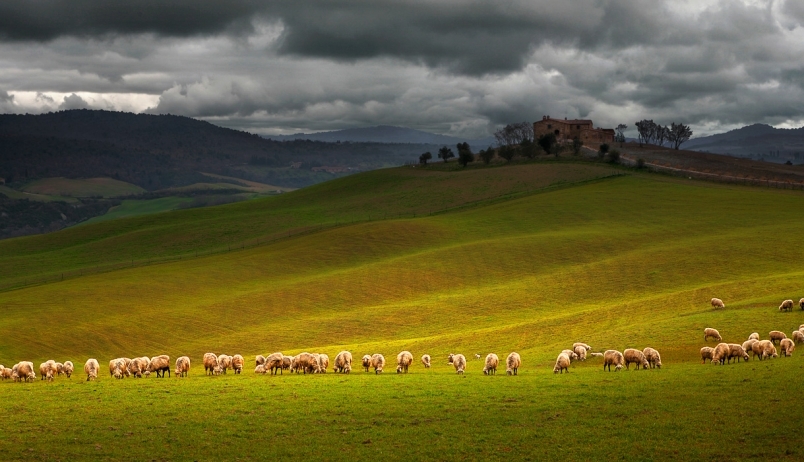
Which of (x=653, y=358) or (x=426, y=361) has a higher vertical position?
(x=653, y=358)

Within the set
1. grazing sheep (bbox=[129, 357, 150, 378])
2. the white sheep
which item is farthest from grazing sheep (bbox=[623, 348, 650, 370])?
grazing sheep (bbox=[129, 357, 150, 378])

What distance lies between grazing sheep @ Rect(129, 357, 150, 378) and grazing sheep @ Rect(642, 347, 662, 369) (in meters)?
23.6

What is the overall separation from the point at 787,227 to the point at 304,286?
55836mm

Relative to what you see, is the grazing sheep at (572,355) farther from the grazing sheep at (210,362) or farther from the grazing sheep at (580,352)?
the grazing sheep at (210,362)

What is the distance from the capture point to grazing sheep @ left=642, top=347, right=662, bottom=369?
32.4 m

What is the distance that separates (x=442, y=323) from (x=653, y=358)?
24.1 metres

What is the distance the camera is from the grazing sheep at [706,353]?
32438mm

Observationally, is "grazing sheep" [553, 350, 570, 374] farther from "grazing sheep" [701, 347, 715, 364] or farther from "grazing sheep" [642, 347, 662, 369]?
"grazing sheep" [701, 347, 715, 364]

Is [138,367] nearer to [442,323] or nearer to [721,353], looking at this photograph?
[442,323]

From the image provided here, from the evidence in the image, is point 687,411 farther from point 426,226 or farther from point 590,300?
point 426,226

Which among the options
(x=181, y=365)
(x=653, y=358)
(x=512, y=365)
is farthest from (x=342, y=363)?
(x=653, y=358)

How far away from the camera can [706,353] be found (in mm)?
32719

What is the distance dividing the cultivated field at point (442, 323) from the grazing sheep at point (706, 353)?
487 mm

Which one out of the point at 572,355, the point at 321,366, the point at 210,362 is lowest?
the point at 210,362
